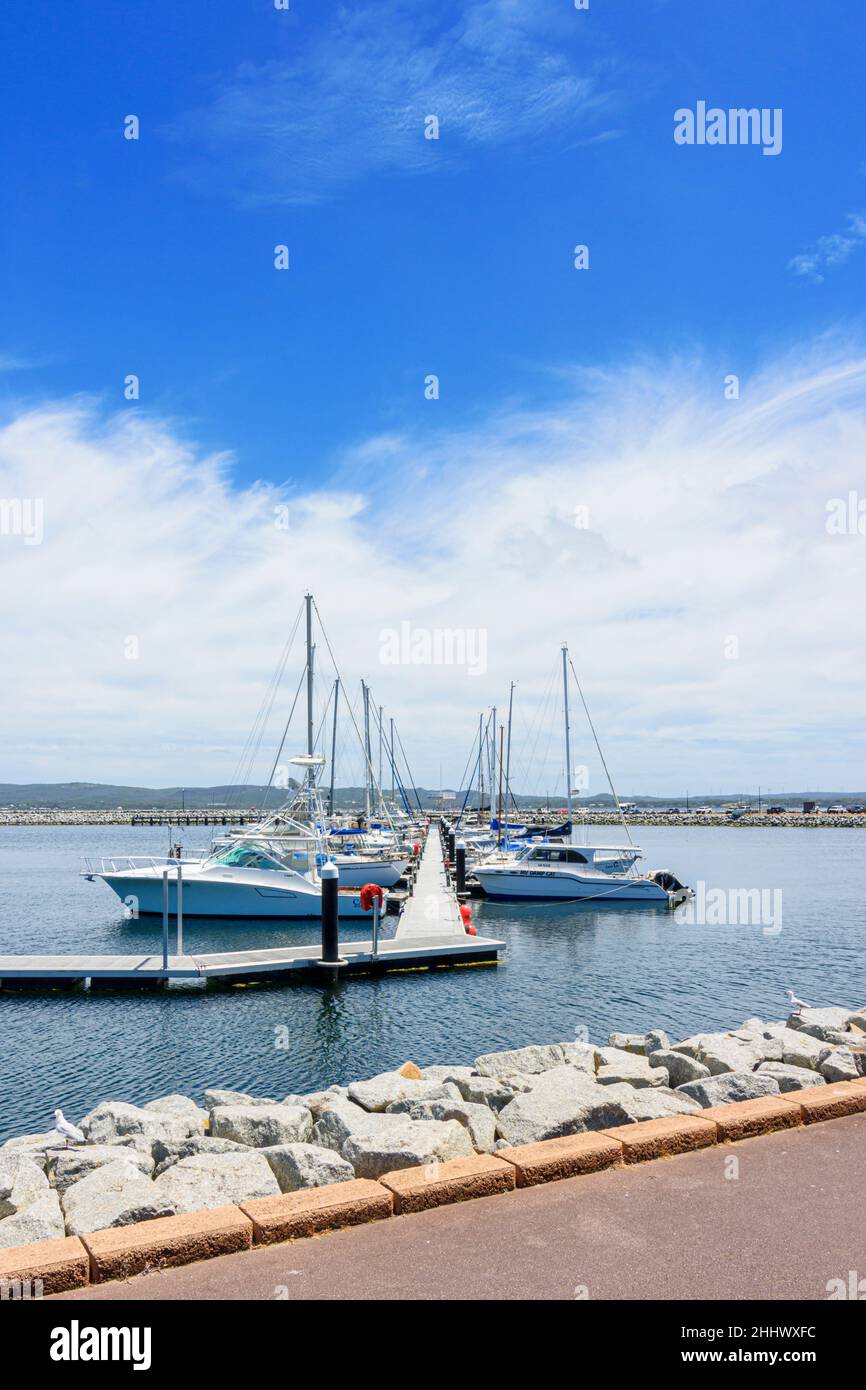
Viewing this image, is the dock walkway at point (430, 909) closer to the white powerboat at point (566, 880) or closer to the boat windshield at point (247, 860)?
the white powerboat at point (566, 880)

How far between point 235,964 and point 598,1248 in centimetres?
1876

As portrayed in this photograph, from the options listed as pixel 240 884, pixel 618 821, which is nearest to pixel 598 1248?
pixel 240 884

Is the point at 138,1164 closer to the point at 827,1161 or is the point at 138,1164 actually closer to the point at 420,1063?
the point at 827,1161

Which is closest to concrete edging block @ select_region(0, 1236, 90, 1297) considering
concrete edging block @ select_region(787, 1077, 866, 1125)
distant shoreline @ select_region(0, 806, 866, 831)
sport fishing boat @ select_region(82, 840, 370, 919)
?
concrete edging block @ select_region(787, 1077, 866, 1125)

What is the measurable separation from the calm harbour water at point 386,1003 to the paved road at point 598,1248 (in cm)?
1005

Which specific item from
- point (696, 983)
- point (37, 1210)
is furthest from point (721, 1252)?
point (696, 983)

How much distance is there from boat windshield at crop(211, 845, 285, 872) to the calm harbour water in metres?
2.06

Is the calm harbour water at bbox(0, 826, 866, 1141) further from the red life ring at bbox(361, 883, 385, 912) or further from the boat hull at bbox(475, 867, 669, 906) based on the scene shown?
the red life ring at bbox(361, 883, 385, 912)

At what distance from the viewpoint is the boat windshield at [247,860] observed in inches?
1316

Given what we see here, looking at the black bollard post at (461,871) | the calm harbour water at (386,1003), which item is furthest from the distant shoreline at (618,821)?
the calm harbour water at (386,1003)

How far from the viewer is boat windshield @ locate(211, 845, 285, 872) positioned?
1316 inches

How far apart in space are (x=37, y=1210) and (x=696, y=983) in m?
20.1

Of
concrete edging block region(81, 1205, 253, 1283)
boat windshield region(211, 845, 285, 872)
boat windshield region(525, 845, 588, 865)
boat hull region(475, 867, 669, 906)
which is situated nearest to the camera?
concrete edging block region(81, 1205, 253, 1283)

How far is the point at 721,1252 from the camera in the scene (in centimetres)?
521
